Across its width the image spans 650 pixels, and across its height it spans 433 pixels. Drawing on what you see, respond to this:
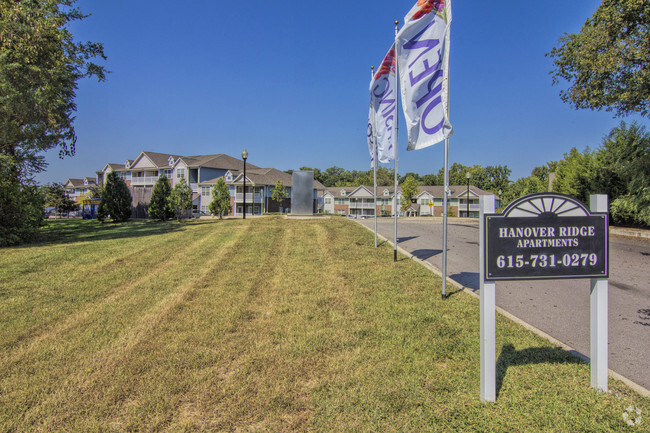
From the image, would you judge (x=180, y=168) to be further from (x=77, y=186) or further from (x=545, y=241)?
(x=545, y=241)

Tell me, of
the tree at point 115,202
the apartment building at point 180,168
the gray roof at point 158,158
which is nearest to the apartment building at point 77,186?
the apartment building at point 180,168

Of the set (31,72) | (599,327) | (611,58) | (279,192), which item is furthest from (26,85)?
(279,192)

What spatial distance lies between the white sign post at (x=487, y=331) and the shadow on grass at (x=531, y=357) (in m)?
0.55

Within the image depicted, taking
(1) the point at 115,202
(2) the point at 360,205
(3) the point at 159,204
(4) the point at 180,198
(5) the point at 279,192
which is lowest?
(3) the point at 159,204

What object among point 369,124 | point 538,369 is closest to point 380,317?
point 538,369

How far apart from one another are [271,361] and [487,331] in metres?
2.22

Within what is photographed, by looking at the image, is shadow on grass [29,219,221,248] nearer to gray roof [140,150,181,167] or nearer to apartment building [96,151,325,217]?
apartment building [96,151,325,217]

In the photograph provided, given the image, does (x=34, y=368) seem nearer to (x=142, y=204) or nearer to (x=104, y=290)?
(x=104, y=290)

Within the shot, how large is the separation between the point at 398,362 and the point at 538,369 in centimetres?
145

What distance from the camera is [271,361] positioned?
3.73m

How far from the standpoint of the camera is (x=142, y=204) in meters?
30.7

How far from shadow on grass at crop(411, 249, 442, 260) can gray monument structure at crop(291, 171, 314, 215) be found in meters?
11.0

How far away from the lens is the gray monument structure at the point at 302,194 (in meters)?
20.8

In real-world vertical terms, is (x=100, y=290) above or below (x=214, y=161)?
below
